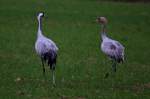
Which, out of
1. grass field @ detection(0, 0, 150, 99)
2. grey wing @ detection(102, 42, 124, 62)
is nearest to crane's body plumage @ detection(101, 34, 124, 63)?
grey wing @ detection(102, 42, 124, 62)

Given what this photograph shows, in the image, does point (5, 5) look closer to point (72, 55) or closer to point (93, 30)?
point (93, 30)

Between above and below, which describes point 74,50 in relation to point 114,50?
below

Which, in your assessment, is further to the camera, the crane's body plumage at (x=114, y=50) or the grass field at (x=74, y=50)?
the crane's body plumage at (x=114, y=50)

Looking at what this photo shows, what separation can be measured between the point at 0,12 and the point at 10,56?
13.6m

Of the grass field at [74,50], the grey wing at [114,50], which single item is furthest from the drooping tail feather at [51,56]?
the grey wing at [114,50]

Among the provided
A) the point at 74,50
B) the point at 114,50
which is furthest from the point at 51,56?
the point at 74,50

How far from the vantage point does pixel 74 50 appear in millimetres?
23125

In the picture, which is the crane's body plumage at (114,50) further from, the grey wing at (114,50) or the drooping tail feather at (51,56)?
the drooping tail feather at (51,56)

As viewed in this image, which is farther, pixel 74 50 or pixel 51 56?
pixel 74 50

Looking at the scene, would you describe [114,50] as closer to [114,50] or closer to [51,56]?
[114,50]

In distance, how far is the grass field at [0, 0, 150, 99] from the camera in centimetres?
1520

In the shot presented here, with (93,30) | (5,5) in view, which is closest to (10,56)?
(93,30)

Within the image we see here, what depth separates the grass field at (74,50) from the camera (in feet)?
49.9

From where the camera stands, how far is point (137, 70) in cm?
1930
